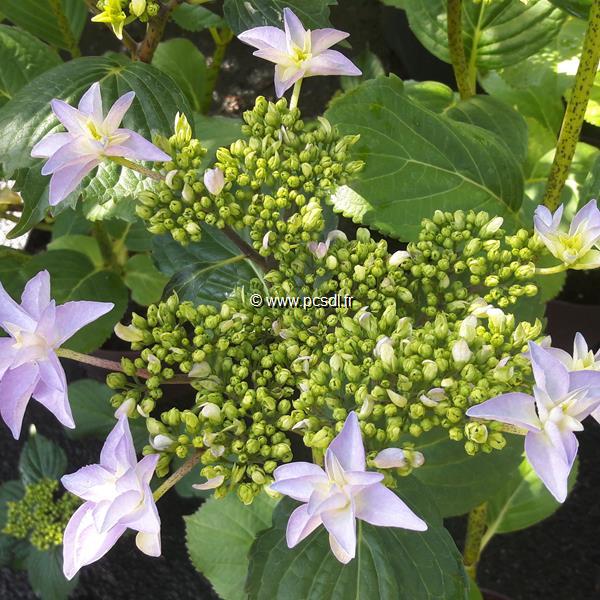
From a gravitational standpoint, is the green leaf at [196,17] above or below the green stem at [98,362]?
above

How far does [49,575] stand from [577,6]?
108 cm

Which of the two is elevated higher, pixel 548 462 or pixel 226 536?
pixel 548 462

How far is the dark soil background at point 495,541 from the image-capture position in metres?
1.24

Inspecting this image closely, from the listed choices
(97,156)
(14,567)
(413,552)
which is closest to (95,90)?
(97,156)

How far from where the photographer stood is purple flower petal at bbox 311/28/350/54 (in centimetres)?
60

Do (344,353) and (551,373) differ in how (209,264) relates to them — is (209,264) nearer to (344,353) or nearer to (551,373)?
(344,353)

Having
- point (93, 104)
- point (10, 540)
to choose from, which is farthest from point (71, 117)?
point (10, 540)

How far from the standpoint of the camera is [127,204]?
0.87 metres

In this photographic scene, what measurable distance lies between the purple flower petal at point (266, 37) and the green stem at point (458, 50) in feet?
1.08

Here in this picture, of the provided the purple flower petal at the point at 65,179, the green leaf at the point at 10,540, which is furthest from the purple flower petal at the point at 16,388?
the green leaf at the point at 10,540

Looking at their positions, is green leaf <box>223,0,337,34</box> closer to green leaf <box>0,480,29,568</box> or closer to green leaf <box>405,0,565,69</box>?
green leaf <box>405,0,565,69</box>

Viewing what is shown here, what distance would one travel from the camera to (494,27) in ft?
3.04

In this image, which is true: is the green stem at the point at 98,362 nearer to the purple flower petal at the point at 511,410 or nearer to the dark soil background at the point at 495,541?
the purple flower petal at the point at 511,410

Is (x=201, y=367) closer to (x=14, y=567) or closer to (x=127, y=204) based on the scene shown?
(x=127, y=204)
